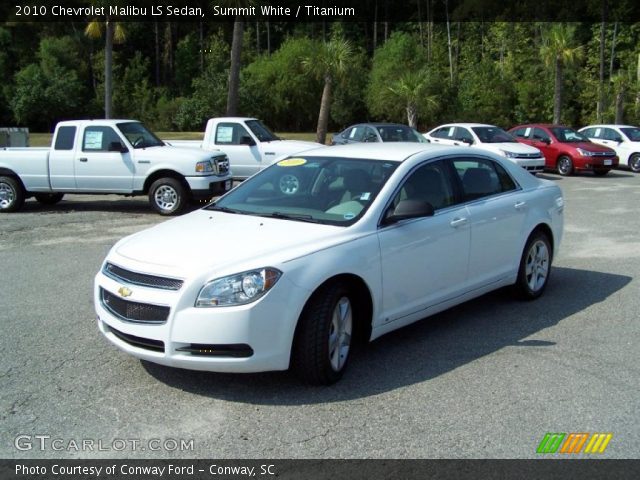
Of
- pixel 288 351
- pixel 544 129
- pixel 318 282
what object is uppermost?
pixel 544 129

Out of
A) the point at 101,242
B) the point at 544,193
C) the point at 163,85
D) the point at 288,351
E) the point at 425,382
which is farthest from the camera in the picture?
the point at 163,85

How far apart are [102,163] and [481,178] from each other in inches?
359

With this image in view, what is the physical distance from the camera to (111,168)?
43.7 feet

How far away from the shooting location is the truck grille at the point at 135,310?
4344 millimetres

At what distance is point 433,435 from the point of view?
3.94 m

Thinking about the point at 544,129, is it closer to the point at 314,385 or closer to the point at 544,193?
the point at 544,193

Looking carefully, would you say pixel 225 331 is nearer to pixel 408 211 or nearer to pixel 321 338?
pixel 321 338

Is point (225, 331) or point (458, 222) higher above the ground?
point (458, 222)

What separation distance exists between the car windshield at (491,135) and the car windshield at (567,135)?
79.2 inches

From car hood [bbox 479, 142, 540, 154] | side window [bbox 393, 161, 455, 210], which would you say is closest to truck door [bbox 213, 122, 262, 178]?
car hood [bbox 479, 142, 540, 154]

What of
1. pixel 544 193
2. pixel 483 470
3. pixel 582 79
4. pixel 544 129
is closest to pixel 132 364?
pixel 483 470

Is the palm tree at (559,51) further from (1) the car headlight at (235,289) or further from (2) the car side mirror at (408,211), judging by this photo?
(1) the car headlight at (235,289)

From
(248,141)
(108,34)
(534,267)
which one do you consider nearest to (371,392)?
(534,267)

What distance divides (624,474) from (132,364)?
336 centimetres
